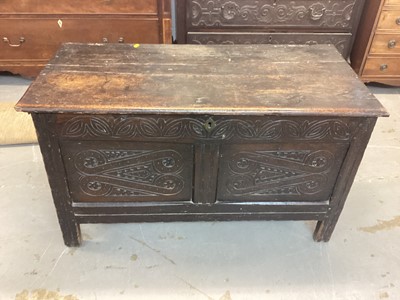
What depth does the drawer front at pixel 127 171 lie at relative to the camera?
47.2 inches

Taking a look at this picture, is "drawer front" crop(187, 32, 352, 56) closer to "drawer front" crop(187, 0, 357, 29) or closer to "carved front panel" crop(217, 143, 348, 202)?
"drawer front" crop(187, 0, 357, 29)

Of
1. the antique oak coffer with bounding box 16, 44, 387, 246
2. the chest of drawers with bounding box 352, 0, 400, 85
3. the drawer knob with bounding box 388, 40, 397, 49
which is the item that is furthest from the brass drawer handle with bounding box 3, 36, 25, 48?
the drawer knob with bounding box 388, 40, 397, 49

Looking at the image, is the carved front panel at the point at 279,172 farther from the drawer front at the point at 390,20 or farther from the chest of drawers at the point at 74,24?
the drawer front at the point at 390,20

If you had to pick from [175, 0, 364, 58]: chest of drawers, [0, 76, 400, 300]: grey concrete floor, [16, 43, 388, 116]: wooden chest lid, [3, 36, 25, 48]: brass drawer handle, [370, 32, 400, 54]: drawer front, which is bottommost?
[0, 76, 400, 300]: grey concrete floor

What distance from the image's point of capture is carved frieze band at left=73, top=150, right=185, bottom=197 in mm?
1219

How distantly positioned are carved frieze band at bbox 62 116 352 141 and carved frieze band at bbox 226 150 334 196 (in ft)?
0.28

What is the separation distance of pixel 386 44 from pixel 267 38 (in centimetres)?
77

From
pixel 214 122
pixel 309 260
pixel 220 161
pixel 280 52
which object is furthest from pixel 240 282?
pixel 280 52

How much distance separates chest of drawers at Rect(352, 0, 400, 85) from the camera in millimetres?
2268

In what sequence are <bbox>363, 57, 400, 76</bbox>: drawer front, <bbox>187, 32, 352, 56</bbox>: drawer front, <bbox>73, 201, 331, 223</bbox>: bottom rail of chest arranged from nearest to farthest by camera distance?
<bbox>73, 201, 331, 223</bbox>: bottom rail of chest < <bbox>187, 32, 352, 56</bbox>: drawer front < <bbox>363, 57, 400, 76</bbox>: drawer front

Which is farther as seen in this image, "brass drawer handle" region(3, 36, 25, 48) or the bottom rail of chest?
"brass drawer handle" region(3, 36, 25, 48)

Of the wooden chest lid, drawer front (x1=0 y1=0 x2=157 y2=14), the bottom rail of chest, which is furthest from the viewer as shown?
drawer front (x1=0 y1=0 x2=157 y2=14)

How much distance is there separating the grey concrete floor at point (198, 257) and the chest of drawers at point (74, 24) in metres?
1.06

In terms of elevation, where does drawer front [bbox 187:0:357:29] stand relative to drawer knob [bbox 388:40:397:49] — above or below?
above
